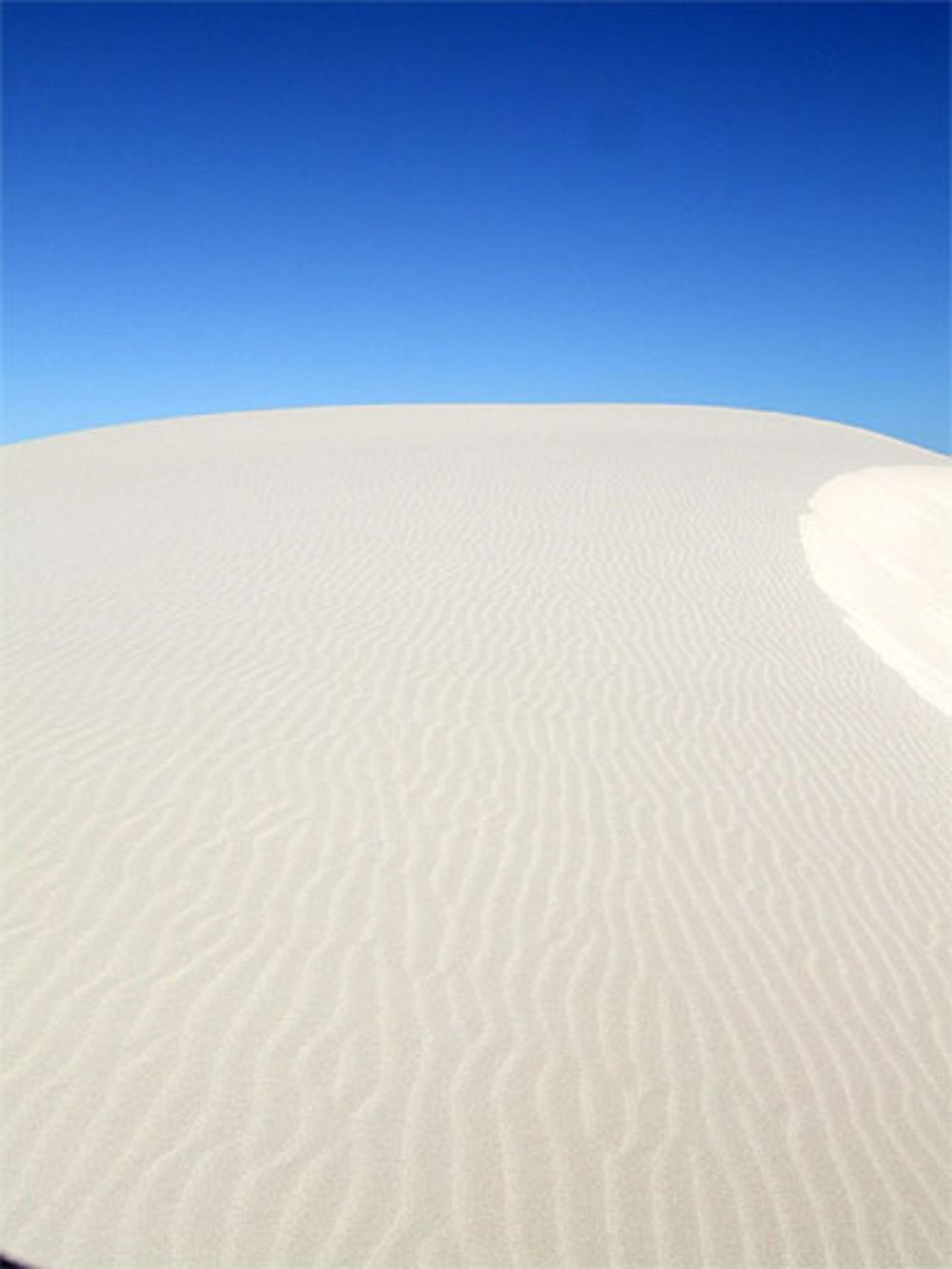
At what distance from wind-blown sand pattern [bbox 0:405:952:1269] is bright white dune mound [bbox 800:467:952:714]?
32.9 inches

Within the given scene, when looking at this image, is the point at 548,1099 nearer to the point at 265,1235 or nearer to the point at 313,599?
the point at 265,1235

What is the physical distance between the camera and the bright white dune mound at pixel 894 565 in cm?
1080

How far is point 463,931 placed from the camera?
4.96 metres

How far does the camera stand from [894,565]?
14766mm

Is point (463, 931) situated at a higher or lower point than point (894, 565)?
lower

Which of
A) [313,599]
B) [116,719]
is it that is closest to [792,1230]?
[116,719]

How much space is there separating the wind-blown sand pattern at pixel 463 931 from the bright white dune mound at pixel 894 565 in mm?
836

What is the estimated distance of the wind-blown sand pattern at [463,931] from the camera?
11.7ft

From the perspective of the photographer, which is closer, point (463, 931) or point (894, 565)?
point (463, 931)

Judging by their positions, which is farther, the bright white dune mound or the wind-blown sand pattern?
the bright white dune mound

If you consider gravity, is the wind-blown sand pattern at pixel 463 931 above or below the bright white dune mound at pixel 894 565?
below

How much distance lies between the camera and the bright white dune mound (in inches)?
425

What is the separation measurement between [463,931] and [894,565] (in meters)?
12.0

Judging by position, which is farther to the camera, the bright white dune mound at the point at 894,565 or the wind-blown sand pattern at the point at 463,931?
the bright white dune mound at the point at 894,565
